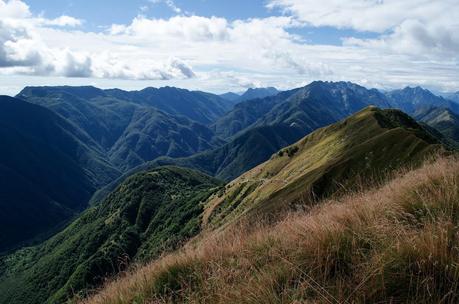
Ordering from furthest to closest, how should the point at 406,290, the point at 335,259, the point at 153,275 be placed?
1. the point at 153,275
2. the point at 335,259
3. the point at 406,290

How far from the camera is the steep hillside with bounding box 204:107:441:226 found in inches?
2748

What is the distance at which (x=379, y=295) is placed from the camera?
16.5 ft

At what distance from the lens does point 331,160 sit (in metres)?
92.0

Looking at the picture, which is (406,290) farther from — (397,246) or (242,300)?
(242,300)

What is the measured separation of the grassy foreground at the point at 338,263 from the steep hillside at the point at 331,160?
89.1 ft

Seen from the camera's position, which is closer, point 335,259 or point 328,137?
point 335,259

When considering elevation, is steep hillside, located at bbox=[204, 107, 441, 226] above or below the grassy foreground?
below

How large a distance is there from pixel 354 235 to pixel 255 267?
5.59ft

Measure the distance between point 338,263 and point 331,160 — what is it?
88.5m

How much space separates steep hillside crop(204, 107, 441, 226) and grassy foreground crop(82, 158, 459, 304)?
27.2m

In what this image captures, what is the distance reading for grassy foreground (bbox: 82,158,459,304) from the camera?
5098 millimetres

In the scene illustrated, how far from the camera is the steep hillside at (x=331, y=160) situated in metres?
69.8

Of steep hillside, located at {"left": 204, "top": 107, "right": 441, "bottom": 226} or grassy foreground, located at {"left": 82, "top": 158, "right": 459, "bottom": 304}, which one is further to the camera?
steep hillside, located at {"left": 204, "top": 107, "right": 441, "bottom": 226}

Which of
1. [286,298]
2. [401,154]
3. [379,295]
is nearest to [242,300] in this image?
[286,298]
